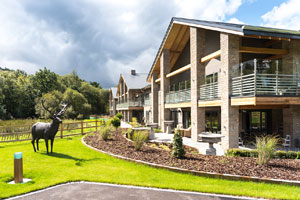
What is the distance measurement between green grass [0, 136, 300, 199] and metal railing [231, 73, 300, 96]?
5.18 metres

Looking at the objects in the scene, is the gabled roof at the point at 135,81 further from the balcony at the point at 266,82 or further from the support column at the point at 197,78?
the balcony at the point at 266,82

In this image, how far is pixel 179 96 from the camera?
18.3 m

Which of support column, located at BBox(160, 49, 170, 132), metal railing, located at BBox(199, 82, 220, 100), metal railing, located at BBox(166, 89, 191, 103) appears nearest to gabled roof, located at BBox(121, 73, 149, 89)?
support column, located at BBox(160, 49, 170, 132)

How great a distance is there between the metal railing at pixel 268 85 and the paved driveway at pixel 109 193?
635cm

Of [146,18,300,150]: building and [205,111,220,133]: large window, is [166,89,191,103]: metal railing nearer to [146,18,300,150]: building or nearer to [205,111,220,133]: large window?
[146,18,300,150]: building

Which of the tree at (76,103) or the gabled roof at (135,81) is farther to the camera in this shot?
the tree at (76,103)

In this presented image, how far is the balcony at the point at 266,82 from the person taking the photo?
9781 millimetres

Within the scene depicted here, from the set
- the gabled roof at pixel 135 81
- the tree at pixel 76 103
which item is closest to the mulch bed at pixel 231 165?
the gabled roof at pixel 135 81

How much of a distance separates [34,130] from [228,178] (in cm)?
925

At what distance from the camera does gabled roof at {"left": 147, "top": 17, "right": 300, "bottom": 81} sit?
408 inches

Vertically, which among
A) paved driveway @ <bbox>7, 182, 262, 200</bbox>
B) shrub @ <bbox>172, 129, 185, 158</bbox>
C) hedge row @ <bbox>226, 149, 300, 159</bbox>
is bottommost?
paved driveway @ <bbox>7, 182, 262, 200</bbox>

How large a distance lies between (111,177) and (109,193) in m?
1.15

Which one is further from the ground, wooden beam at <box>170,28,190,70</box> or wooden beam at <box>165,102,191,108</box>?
wooden beam at <box>170,28,190,70</box>

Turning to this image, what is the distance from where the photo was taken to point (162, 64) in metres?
21.8
